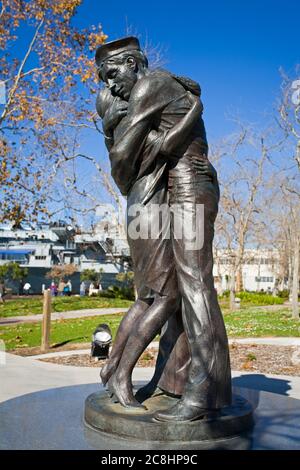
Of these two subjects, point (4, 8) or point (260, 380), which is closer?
point (260, 380)

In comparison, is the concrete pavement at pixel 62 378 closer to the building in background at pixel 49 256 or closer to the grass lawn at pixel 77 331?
the grass lawn at pixel 77 331

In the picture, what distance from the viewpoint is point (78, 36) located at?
16.7m

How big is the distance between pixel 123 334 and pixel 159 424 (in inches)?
32.7

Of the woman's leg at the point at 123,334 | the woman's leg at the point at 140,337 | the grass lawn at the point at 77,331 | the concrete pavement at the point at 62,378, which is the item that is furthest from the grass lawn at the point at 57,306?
the woman's leg at the point at 140,337

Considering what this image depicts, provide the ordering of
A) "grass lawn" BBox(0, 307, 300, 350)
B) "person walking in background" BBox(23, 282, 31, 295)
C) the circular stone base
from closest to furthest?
the circular stone base, "grass lawn" BBox(0, 307, 300, 350), "person walking in background" BBox(23, 282, 31, 295)

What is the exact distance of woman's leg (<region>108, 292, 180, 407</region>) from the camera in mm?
3703

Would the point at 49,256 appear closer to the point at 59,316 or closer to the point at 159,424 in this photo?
the point at 59,316

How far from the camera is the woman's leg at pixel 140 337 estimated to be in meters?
3.70

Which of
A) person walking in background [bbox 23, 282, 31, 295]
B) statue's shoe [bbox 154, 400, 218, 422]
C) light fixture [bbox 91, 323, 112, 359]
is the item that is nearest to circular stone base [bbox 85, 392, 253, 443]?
statue's shoe [bbox 154, 400, 218, 422]

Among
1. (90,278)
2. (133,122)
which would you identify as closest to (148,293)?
(133,122)

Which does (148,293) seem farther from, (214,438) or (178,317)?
(214,438)

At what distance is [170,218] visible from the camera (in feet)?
12.5

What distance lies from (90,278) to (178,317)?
45116 millimetres

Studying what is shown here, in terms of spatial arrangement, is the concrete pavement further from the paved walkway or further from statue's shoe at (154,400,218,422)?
the paved walkway
